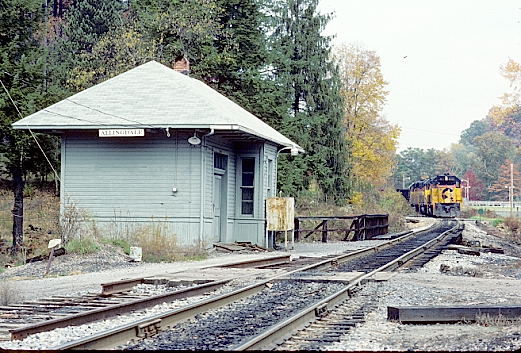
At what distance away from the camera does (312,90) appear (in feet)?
152

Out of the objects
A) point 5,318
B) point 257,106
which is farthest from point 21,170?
point 5,318

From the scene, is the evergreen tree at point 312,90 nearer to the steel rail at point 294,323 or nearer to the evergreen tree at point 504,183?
the steel rail at point 294,323

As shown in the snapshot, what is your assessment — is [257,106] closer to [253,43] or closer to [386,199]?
[253,43]

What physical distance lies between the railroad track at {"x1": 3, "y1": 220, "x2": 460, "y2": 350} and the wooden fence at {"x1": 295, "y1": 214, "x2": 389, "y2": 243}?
55.7ft

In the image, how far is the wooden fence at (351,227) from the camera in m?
31.6

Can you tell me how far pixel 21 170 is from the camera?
2742cm

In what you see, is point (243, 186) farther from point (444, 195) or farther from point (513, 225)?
point (444, 195)

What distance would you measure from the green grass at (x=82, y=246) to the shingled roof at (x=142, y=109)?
322 cm

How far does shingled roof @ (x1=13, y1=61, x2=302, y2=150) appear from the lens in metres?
20.4

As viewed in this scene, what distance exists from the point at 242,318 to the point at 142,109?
42.4 feet

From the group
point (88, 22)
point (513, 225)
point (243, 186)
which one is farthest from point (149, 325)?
point (88, 22)

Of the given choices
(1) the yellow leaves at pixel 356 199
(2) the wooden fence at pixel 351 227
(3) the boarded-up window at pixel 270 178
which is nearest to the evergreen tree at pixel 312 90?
(1) the yellow leaves at pixel 356 199

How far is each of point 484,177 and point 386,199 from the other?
6025 cm

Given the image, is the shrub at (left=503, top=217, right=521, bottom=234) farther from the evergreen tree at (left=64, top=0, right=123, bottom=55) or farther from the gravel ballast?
the evergreen tree at (left=64, top=0, right=123, bottom=55)
